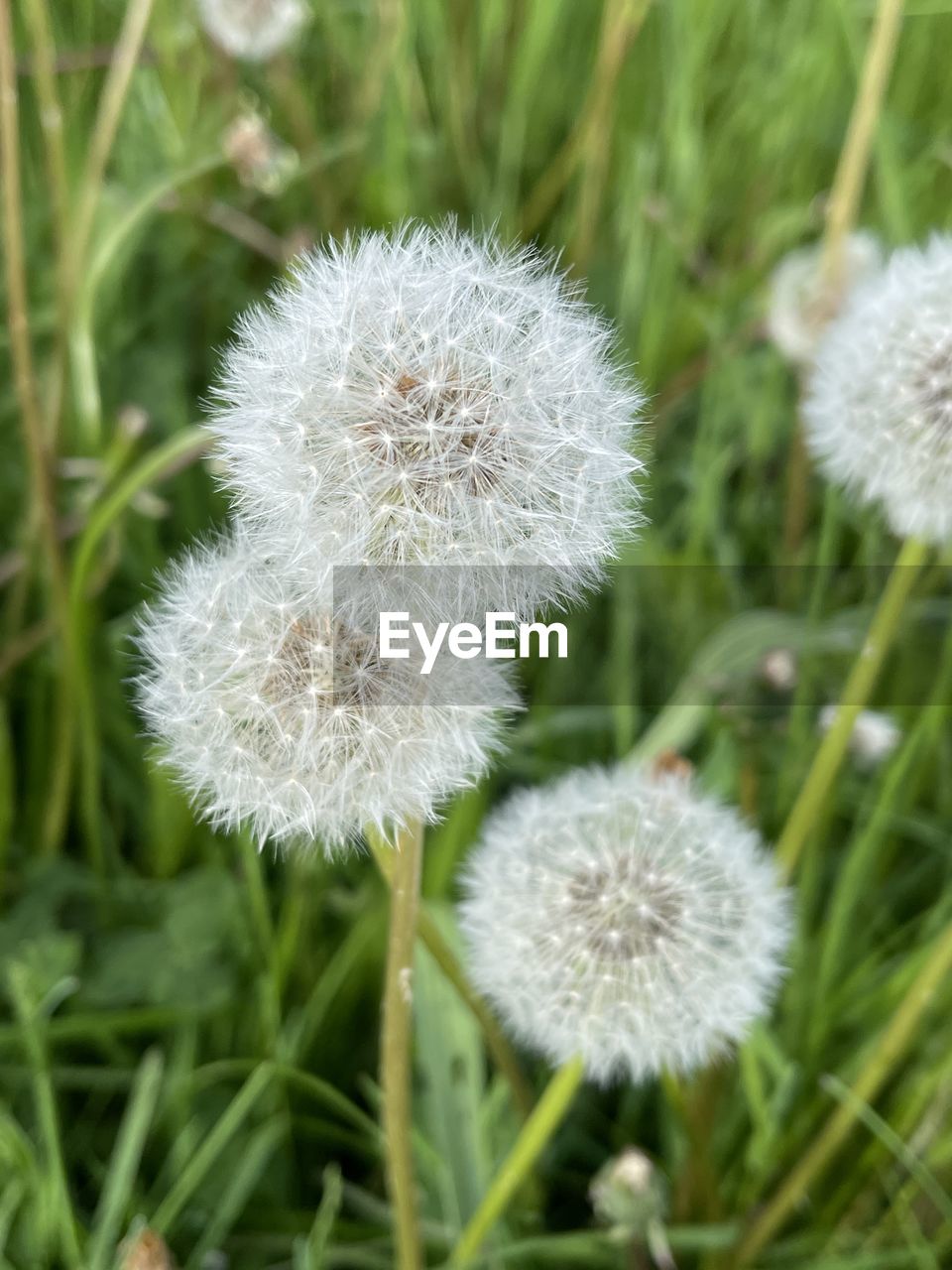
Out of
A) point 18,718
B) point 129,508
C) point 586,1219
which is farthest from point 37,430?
point 586,1219

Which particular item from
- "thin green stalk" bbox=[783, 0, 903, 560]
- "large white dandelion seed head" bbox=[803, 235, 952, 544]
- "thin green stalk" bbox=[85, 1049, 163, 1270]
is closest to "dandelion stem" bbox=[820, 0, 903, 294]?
"thin green stalk" bbox=[783, 0, 903, 560]

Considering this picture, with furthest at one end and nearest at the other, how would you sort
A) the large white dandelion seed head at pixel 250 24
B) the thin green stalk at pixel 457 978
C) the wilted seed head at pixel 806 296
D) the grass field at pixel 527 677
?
1. the large white dandelion seed head at pixel 250 24
2. the wilted seed head at pixel 806 296
3. the grass field at pixel 527 677
4. the thin green stalk at pixel 457 978

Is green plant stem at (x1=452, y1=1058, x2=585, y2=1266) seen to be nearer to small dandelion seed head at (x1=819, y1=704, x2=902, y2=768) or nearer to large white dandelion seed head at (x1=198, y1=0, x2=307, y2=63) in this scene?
small dandelion seed head at (x1=819, y1=704, x2=902, y2=768)

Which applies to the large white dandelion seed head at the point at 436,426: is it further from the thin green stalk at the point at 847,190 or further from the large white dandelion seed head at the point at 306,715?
the thin green stalk at the point at 847,190

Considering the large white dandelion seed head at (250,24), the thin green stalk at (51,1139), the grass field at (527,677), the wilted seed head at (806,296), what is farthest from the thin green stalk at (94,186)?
the wilted seed head at (806,296)

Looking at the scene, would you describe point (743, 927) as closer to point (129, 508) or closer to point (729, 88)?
point (129, 508)
